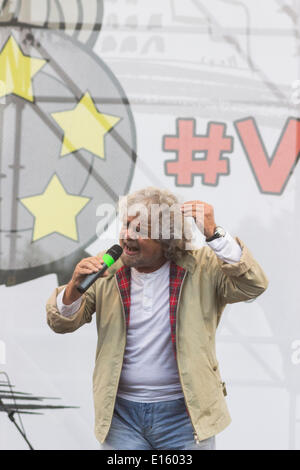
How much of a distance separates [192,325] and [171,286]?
0.46 ft

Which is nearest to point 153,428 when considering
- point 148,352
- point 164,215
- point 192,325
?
point 148,352

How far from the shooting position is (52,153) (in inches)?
115

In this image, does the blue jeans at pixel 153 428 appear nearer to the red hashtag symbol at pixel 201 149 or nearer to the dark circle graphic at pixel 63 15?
the red hashtag symbol at pixel 201 149

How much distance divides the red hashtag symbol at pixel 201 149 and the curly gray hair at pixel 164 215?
40.2 inches

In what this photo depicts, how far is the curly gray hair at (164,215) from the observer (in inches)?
72.1

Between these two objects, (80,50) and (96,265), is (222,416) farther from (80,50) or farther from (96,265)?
(80,50)

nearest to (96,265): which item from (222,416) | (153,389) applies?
(153,389)

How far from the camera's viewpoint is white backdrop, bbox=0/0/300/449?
2.87 metres

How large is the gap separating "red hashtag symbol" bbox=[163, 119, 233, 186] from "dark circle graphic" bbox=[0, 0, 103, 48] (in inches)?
25.4

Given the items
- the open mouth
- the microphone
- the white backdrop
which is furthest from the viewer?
the white backdrop

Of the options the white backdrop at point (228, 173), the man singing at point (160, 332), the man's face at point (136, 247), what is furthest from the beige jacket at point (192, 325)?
the white backdrop at point (228, 173)

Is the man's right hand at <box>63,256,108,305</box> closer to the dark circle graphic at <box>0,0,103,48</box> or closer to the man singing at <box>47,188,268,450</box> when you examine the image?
the man singing at <box>47,188,268,450</box>

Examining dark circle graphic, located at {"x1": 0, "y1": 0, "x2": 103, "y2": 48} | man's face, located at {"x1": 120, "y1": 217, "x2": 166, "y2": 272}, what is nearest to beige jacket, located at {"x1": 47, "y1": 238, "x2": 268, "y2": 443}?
man's face, located at {"x1": 120, "y1": 217, "x2": 166, "y2": 272}

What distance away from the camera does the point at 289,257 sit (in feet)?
9.41
